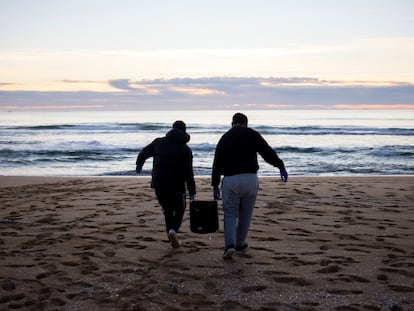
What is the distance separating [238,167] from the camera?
5602 mm

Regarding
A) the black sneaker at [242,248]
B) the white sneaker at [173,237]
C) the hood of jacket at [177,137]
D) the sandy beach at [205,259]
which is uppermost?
the hood of jacket at [177,137]

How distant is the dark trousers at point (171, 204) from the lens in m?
6.26

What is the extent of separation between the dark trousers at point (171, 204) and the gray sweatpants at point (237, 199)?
79 cm

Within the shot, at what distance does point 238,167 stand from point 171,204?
120 centimetres

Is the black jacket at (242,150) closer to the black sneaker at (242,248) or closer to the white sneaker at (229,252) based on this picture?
the white sneaker at (229,252)

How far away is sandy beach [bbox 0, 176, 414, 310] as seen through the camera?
455cm

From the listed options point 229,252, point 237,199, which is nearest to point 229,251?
point 229,252

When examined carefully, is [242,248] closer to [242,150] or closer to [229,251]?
[229,251]

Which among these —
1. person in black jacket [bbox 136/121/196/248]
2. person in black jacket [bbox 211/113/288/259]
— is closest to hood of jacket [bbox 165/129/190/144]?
person in black jacket [bbox 136/121/196/248]

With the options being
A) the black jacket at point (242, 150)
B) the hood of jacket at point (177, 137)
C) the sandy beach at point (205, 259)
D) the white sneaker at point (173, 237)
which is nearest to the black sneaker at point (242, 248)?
the sandy beach at point (205, 259)

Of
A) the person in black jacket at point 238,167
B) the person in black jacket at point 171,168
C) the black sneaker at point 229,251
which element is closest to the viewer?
the person in black jacket at point 238,167

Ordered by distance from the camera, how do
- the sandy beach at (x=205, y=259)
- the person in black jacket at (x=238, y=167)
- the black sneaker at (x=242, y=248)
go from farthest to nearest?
the black sneaker at (x=242, y=248) → the person in black jacket at (x=238, y=167) → the sandy beach at (x=205, y=259)

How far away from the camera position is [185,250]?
20.8ft

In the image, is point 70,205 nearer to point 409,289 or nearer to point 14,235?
point 14,235
